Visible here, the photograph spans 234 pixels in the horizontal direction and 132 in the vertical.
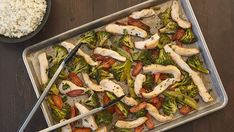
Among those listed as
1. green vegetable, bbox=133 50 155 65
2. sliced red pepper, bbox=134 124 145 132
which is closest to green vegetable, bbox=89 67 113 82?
green vegetable, bbox=133 50 155 65

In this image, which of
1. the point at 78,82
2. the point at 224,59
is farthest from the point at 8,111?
the point at 224,59

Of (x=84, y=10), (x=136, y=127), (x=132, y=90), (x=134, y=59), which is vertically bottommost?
(x=136, y=127)

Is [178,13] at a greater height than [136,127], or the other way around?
[178,13]

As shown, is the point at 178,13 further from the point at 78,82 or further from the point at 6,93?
the point at 6,93

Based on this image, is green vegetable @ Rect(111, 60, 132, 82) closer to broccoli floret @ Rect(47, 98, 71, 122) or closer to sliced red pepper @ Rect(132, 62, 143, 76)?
sliced red pepper @ Rect(132, 62, 143, 76)

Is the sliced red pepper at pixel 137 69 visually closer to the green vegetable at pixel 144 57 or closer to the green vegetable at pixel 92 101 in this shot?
the green vegetable at pixel 144 57

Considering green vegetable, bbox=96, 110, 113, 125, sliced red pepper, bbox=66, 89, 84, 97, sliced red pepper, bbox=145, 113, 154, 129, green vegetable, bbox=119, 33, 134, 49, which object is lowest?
sliced red pepper, bbox=145, 113, 154, 129
